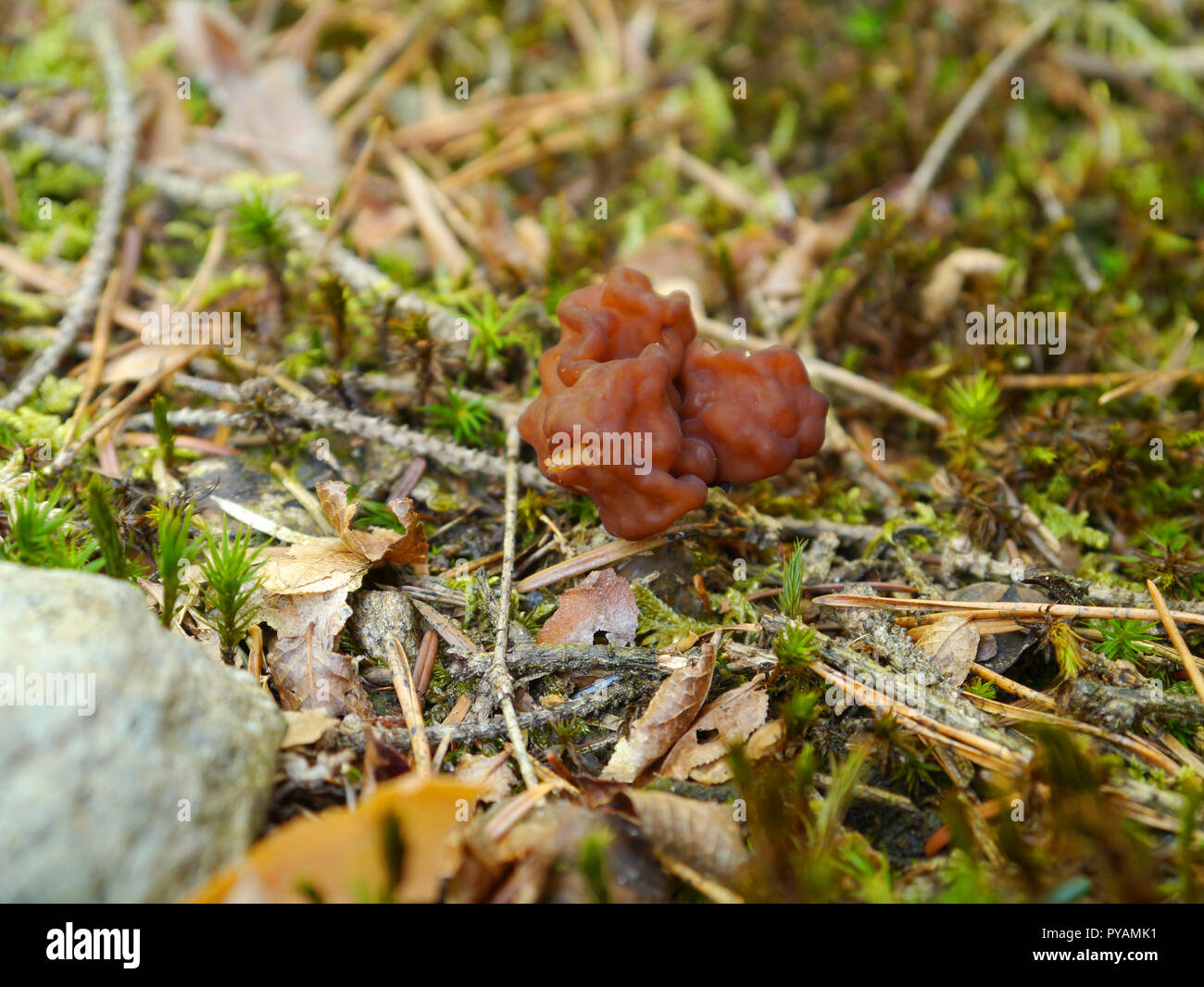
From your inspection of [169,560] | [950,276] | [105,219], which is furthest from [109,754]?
[950,276]

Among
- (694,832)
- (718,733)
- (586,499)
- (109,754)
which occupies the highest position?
(586,499)

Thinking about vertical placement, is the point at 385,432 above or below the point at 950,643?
above

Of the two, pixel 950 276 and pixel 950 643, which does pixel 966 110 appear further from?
pixel 950 643

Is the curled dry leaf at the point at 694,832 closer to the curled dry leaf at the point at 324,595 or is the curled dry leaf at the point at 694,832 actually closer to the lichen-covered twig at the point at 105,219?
the curled dry leaf at the point at 324,595

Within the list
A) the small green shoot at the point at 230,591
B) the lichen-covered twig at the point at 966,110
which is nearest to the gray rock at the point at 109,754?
the small green shoot at the point at 230,591

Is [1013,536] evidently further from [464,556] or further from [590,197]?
[590,197]

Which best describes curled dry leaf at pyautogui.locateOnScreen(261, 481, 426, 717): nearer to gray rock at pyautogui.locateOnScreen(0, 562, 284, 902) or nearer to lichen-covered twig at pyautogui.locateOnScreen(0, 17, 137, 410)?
gray rock at pyautogui.locateOnScreen(0, 562, 284, 902)
